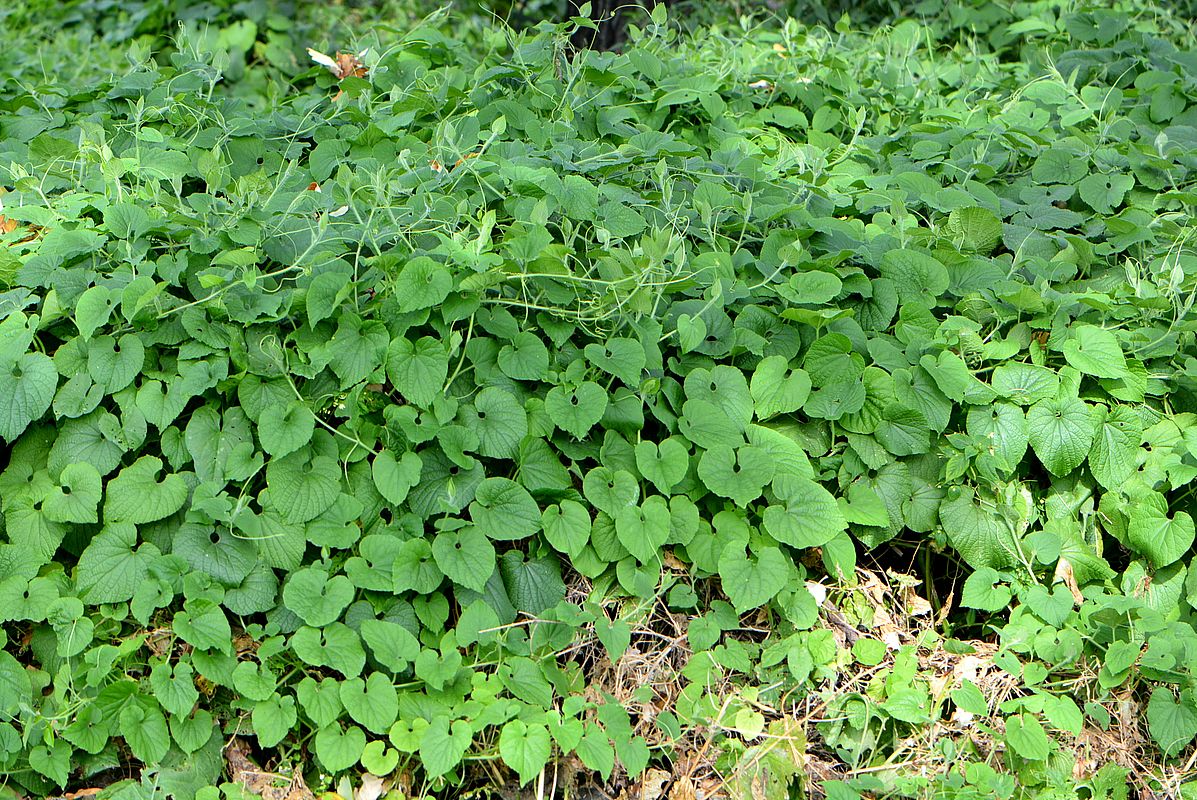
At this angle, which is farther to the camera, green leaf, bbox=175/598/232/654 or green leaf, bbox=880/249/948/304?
green leaf, bbox=880/249/948/304

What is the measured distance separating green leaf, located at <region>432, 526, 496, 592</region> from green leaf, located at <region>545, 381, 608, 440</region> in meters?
0.30

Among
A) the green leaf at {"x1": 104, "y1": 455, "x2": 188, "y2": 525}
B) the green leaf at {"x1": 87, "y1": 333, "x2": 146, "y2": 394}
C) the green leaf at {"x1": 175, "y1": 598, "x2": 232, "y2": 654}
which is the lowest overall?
the green leaf at {"x1": 175, "y1": 598, "x2": 232, "y2": 654}

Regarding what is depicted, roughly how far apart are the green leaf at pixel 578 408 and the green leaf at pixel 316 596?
0.57 meters

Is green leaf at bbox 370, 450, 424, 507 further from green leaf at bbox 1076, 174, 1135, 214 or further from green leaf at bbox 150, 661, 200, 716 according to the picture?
green leaf at bbox 1076, 174, 1135, 214

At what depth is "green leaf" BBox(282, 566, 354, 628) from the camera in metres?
2.27

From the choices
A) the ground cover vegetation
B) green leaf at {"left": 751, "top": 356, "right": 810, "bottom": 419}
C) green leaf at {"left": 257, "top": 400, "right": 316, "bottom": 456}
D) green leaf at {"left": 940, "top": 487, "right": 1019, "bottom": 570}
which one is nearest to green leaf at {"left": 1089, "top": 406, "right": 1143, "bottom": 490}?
the ground cover vegetation

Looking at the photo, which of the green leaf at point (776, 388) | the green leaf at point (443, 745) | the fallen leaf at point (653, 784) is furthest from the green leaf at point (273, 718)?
the green leaf at point (776, 388)

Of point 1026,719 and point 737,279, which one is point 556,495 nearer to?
point 737,279

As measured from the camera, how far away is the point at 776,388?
2551mm

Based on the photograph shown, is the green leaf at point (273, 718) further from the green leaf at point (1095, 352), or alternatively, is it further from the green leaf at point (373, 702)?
the green leaf at point (1095, 352)

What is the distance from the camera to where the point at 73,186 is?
2920 mm

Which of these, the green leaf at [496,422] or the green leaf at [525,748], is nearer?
the green leaf at [525,748]

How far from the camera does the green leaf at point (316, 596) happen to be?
89.2 inches

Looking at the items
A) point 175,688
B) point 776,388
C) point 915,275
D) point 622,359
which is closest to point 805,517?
point 776,388
